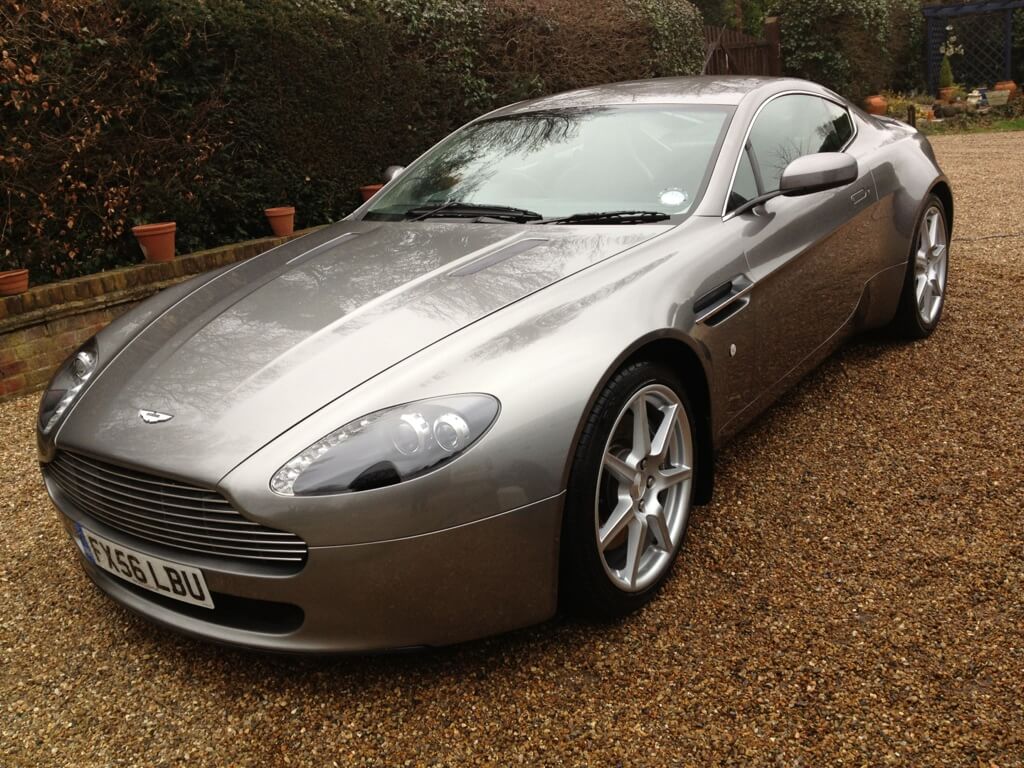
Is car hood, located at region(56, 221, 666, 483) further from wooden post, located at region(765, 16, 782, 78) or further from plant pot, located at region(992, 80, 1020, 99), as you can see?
plant pot, located at region(992, 80, 1020, 99)

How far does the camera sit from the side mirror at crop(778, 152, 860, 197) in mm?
3090

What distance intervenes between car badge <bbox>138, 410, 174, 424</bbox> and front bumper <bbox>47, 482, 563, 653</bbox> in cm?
31

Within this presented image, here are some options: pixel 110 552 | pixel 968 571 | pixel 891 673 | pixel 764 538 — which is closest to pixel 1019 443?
pixel 968 571

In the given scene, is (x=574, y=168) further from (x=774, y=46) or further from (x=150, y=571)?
(x=774, y=46)

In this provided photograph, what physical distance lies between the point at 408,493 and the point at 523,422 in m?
0.32

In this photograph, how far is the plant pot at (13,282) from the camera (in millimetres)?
4969

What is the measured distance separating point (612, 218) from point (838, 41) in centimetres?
1474

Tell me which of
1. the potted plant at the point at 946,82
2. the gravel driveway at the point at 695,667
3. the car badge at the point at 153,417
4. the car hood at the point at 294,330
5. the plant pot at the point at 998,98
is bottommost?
the plant pot at the point at 998,98

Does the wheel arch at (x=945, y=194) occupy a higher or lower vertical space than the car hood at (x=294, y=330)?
lower

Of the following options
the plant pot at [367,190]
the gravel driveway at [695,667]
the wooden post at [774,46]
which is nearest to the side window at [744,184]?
the gravel driveway at [695,667]

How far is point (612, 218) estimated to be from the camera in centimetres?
300

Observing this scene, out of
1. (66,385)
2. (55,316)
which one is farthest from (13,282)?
(66,385)

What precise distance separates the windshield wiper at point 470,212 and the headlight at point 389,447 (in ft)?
3.97

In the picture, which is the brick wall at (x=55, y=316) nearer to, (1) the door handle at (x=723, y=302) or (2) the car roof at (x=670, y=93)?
(2) the car roof at (x=670, y=93)
